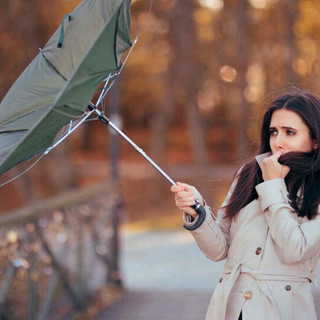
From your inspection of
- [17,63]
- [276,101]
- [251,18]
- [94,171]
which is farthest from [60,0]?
[276,101]

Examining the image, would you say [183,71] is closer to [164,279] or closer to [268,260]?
[164,279]

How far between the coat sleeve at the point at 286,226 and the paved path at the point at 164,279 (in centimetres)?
374

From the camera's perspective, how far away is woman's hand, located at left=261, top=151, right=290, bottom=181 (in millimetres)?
3000

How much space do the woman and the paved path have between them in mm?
3627

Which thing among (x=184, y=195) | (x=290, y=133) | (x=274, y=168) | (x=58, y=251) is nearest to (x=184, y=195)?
(x=184, y=195)

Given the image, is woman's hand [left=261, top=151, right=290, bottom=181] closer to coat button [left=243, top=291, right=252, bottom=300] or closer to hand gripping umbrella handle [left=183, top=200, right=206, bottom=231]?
hand gripping umbrella handle [left=183, top=200, right=206, bottom=231]

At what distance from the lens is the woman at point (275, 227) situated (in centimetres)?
293

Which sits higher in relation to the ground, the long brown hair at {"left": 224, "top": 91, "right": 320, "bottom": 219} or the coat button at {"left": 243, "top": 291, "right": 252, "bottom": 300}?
the long brown hair at {"left": 224, "top": 91, "right": 320, "bottom": 219}

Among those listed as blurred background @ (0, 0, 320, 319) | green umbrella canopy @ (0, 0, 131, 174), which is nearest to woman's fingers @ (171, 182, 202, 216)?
green umbrella canopy @ (0, 0, 131, 174)

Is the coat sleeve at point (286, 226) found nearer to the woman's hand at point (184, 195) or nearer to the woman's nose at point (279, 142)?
the woman's nose at point (279, 142)

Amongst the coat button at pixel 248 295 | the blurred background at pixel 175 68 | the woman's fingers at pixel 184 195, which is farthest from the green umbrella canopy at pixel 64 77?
the blurred background at pixel 175 68

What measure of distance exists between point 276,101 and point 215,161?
99.0ft

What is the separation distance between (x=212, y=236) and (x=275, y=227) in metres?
0.29

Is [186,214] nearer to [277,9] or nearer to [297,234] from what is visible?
[297,234]
